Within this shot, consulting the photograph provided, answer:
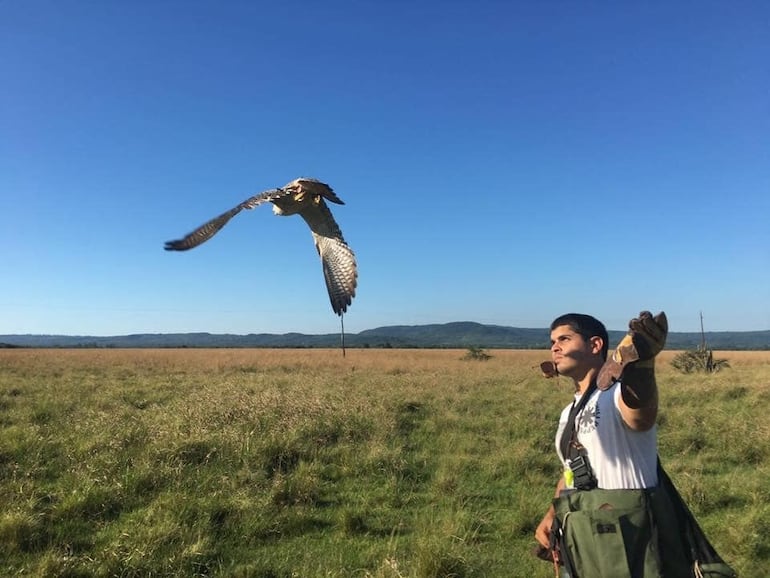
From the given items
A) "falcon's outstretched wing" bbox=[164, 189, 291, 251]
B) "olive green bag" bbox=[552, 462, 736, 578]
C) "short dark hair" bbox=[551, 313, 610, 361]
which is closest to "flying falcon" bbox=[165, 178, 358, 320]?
"falcon's outstretched wing" bbox=[164, 189, 291, 251]

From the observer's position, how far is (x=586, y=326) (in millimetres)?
2500

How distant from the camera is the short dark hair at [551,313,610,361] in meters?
2.48

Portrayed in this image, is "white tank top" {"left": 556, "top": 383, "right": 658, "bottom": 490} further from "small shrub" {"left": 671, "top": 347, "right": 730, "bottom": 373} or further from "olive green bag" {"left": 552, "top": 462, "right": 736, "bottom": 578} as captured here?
"small shrub" {"left": 671, "top": 347, "right": 730, "bottom": 373}

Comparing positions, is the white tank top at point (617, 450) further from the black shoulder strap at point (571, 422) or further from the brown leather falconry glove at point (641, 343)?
the brown leather falconry glove at point (641, 343)

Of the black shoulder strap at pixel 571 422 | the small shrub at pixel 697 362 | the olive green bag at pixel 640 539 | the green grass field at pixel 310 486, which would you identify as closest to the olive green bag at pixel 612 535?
the olive green bag at pixel 640 539

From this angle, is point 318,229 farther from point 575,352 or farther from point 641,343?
point 641,343

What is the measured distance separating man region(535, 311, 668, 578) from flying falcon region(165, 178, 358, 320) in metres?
2.16

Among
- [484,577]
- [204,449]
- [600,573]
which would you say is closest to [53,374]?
[204,449]

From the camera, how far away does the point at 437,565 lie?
4281 mm

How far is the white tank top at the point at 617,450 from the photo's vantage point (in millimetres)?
2148

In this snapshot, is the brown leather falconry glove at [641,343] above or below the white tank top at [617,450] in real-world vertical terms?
above

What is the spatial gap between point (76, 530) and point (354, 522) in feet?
8.12

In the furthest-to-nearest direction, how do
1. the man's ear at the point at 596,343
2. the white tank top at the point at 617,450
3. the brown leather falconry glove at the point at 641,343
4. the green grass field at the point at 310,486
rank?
the green grass field at the point at 310,486 → the man's ear at the point at 596,343 → the white tank top at the point at 617,450 → the brown leather falconry glove at the point at 641,343

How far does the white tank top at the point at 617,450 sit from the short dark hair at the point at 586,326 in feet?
0.98
